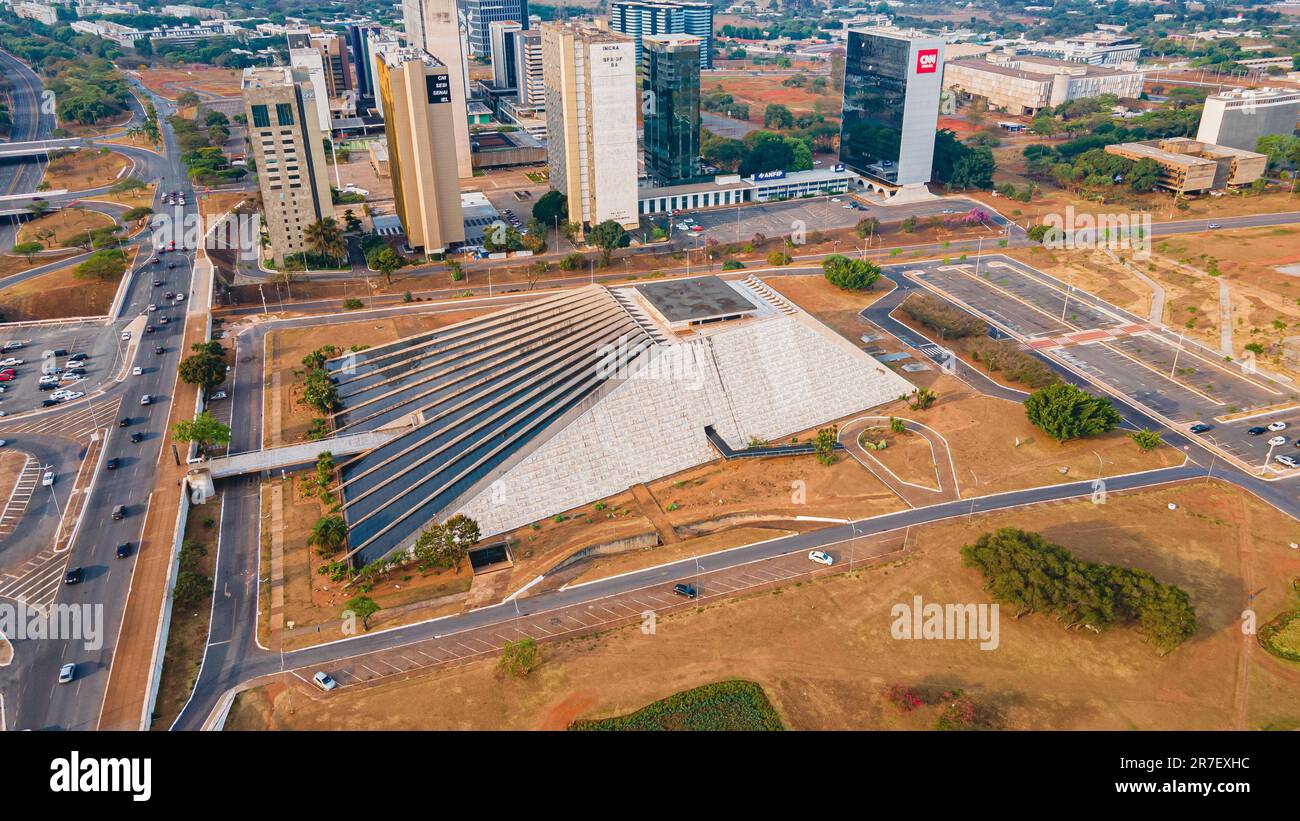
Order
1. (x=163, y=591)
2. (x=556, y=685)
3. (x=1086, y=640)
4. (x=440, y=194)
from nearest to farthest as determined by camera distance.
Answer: (x=556, y=685) < (x=1086, y=640) < (x=163, y=591) < (x=440, y=194)

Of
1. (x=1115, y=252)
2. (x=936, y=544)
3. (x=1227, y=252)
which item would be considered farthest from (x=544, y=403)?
(x=1227, y=252)

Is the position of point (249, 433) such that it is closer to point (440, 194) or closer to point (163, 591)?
point (163, 591)

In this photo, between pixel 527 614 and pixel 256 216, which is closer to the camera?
pixel 527 614

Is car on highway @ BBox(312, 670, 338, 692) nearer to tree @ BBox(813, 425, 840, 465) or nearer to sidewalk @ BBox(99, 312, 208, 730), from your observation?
sidewalk @ BBox(99, 312, 208, 730)

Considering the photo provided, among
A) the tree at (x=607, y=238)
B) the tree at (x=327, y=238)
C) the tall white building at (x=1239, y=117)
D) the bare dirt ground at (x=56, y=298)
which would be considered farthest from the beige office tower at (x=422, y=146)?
the tall white building at (x=1239, y=117)

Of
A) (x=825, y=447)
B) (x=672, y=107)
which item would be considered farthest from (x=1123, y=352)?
(x=672, y=107)

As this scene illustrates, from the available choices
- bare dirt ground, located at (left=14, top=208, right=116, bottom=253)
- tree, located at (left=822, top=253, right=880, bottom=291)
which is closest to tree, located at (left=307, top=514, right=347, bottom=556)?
Result: tree, located at (left=822, top=253, right=880, bottom=291)

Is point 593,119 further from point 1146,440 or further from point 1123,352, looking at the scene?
point 1146,440
